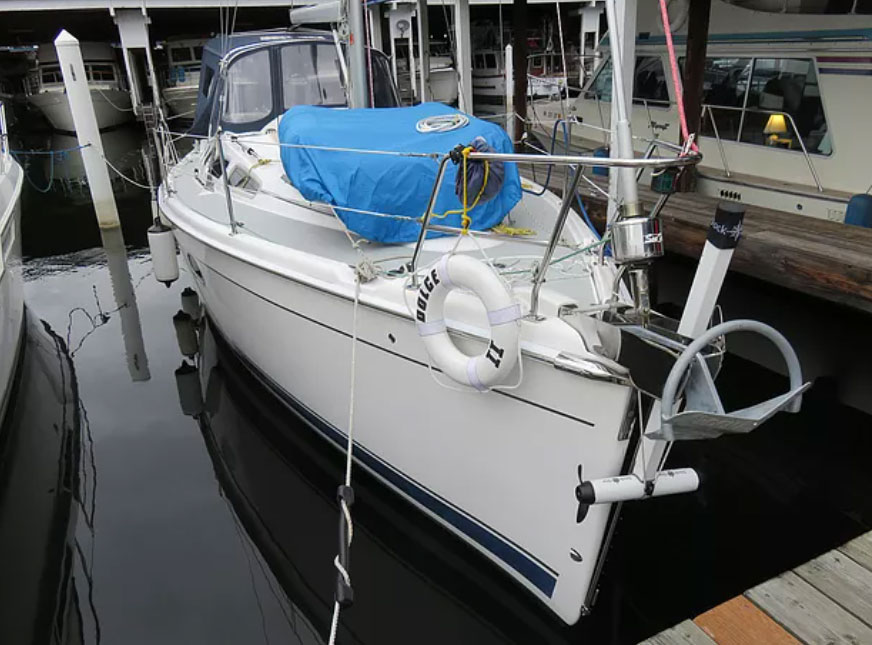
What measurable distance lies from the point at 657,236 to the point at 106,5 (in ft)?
62.1

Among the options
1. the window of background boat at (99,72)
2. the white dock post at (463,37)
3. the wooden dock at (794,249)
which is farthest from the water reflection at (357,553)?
the window of background boat at (99,72)

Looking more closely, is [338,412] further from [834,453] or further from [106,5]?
[106,5]

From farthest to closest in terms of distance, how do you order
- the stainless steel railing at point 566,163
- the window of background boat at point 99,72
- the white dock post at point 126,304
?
the window of background boat at point 99,72
the white dock post at point 126,304
the stainless steel railing at point 566,163

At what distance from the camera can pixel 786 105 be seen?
253 inches

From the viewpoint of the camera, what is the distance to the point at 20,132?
894 inches

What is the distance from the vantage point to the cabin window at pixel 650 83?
7.79 m

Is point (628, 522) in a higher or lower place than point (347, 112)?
lower

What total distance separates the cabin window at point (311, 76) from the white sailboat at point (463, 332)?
1047 millimetres

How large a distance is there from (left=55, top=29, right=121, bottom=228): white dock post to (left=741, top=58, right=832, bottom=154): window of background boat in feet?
24.1

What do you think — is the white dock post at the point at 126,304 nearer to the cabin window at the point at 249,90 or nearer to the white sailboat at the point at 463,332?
the white sailboat at the point at 463,332

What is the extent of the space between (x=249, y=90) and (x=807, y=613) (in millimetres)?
5305

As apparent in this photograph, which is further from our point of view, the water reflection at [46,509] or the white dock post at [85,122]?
the white dock post at [85,122]

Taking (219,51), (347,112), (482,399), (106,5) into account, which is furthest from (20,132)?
(482,399)

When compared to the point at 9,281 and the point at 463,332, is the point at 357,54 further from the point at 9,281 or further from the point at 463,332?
the point at 9,281
